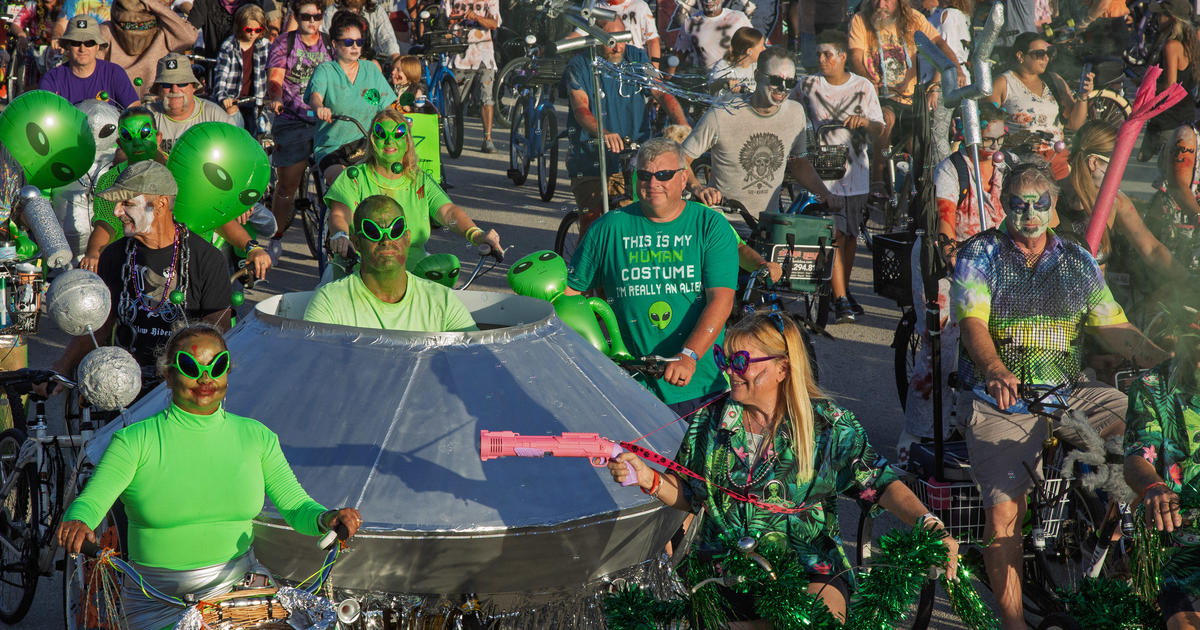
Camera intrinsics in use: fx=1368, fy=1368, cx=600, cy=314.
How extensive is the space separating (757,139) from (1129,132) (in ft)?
12.7

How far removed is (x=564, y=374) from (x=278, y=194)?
7.42m

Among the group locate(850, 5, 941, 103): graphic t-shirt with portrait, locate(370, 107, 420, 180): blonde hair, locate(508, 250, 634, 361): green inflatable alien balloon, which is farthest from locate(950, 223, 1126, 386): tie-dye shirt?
locate(850, 5, 941, 103): graphic t-shirt with portrait

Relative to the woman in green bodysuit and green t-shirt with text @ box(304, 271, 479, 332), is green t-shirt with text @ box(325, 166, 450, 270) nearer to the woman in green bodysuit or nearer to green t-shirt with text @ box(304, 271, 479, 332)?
green t-shirt with text @ box(304, 271, 479, 332)

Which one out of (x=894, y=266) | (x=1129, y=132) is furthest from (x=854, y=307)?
(x=1129, y=132)

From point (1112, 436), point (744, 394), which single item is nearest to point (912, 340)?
point (1112, 436)

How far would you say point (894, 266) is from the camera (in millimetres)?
8945

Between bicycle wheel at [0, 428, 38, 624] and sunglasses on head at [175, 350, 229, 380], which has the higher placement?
sunglasses on head at [175, 350, 229, 380]

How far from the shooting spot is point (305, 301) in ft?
19.0

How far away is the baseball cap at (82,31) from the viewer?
10.6m

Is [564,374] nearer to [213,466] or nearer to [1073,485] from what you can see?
[213,466]

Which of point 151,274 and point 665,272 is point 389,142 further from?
point 665,272

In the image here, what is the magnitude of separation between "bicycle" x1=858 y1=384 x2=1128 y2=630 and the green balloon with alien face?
214 inches

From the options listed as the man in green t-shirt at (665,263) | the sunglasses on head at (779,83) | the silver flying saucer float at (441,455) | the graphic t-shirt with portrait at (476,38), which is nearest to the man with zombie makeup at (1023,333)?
the man in green t-shirt at (665,263)

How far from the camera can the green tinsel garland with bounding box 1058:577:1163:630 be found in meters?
4.19
